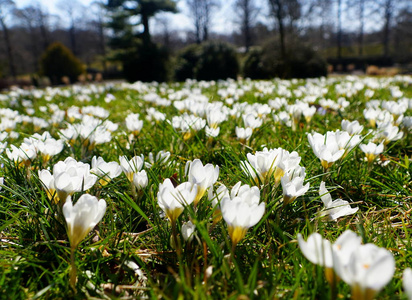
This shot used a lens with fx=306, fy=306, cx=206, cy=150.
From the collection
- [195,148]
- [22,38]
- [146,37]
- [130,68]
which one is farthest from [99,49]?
[195,148]

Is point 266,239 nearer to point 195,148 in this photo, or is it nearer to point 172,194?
point 172,194

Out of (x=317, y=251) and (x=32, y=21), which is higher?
(x=32, y=21)

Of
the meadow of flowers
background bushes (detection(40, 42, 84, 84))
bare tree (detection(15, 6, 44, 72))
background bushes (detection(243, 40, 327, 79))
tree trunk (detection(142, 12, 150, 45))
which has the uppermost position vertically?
bare tree (detection(15, 6, 44, 72))

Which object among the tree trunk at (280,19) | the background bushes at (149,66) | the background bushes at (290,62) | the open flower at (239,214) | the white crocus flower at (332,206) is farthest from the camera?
the background bushes at (149,66)

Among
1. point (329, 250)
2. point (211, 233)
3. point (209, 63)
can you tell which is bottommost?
point (211, 233)

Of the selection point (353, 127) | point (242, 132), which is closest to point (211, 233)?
point (242, 132)

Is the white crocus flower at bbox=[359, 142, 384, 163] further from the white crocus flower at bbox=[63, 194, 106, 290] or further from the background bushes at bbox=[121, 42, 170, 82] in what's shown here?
the background bushes at bbox=[121, 42, 170, 82]

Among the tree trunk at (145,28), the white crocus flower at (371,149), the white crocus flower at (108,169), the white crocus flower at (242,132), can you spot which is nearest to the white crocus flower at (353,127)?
the white crocus flower at (371,149)

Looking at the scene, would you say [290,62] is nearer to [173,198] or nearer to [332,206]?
[332,206]

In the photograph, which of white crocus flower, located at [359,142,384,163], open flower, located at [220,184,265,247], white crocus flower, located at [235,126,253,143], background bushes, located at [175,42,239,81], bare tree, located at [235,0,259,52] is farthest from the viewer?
bare tree, located at [235,0,259,52]

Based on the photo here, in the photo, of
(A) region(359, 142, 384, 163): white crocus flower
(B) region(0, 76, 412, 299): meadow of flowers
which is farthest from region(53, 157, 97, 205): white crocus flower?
(A) region(359, 142, 384, 163): white crocus flower

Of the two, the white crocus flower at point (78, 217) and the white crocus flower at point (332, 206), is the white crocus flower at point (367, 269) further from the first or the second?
the white crocus flower at point (78, 217)
